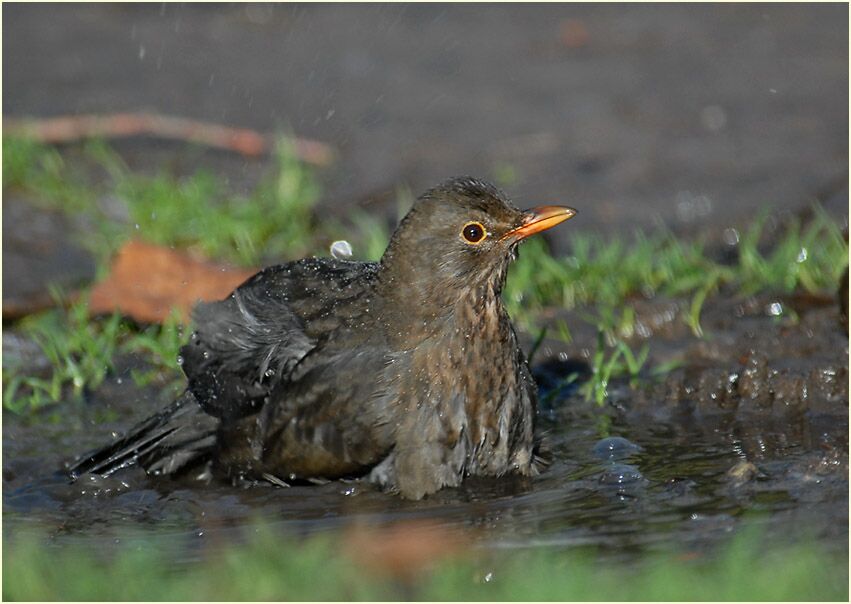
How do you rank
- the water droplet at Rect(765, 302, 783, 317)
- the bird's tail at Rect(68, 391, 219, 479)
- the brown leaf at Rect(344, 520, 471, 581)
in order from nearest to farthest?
the brown leaf at Rect(344, 520, 471, 581), the bird's tail at Rect(68, 391, 219, 479), the water droplet at Rect(765, 302, 783, 317)

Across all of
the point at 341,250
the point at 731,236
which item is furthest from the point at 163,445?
the point at 731,236

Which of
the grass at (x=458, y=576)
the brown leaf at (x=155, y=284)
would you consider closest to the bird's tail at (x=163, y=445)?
the grass at (x=458, y=576)

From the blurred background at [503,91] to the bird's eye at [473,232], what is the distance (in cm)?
264

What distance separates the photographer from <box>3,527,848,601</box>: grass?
372cm

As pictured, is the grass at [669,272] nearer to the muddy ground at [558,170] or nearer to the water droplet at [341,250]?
the muddy ground at [558,170]

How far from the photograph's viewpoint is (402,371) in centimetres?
498

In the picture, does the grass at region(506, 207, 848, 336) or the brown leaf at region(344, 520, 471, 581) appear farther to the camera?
the grass at region(506, 207, 848, 336)

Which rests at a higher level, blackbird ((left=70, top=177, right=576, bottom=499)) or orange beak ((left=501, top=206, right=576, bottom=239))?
orange beak ((left=501, top=206, right=576, bottom=239))

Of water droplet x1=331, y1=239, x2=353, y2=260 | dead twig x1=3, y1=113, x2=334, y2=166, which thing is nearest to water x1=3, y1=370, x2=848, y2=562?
water droplet x1=331, y1=239, x2=353, y2=260

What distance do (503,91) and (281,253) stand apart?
2.71m

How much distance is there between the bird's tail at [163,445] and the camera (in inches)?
214

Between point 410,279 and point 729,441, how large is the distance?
1279 millimetres

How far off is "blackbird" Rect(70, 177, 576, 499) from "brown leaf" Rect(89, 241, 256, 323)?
1406mm

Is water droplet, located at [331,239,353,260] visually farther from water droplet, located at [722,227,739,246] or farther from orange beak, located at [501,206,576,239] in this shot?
orange beak, located at [501,206,576,239]
